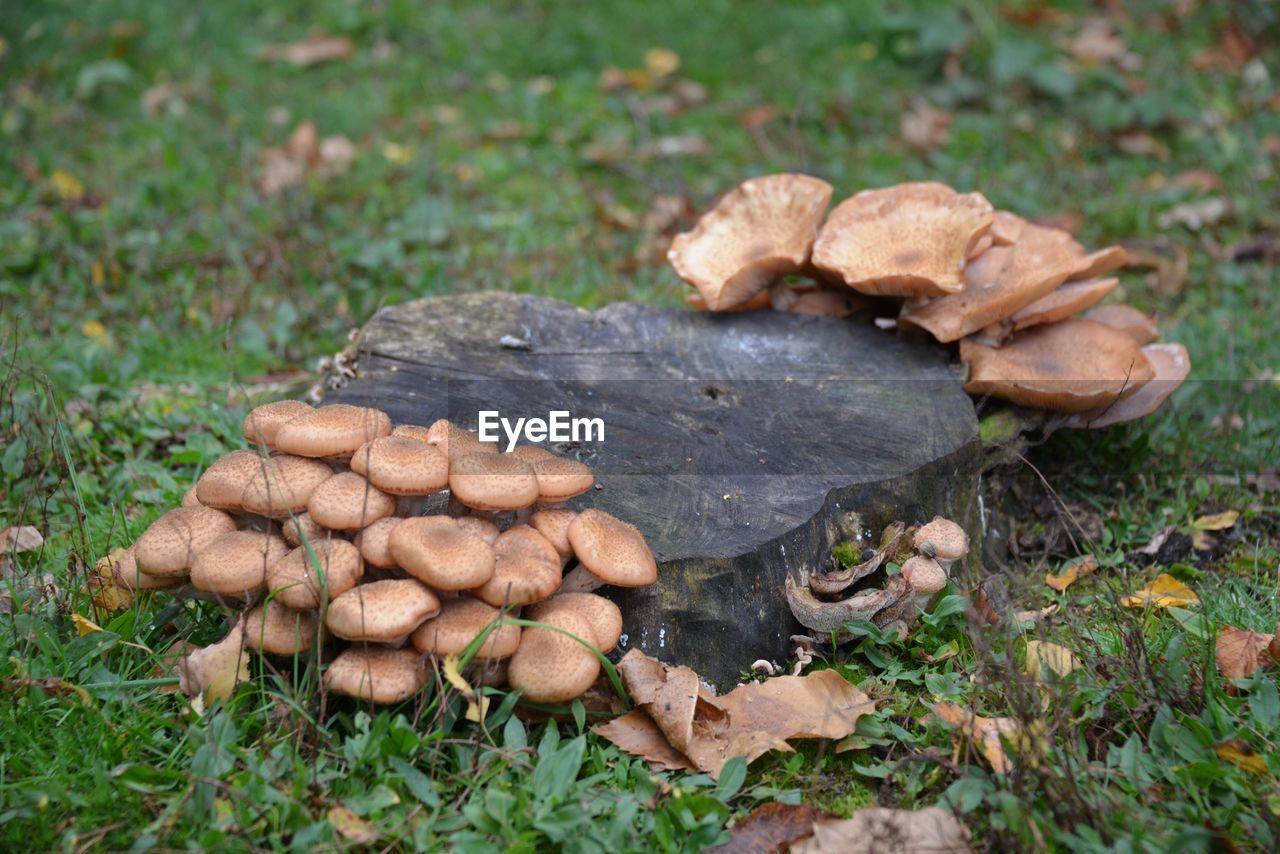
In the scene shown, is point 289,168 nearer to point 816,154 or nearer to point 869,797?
A: point 816,154

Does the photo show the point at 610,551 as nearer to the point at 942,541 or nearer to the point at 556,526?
the point at 556,526

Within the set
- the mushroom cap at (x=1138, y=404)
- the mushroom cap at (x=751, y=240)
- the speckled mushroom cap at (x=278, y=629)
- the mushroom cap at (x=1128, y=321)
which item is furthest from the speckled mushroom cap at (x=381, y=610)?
the mushroom cap at (x=1128, y=321)

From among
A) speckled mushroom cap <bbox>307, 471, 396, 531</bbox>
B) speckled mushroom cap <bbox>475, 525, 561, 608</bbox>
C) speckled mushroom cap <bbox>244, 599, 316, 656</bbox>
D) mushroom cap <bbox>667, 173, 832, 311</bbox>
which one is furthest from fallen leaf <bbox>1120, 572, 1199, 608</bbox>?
speckled mushroom cap <bbox>244, 599, 316, 656</bbox>

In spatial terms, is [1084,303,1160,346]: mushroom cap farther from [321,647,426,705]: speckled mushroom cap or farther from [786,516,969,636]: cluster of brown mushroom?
[321,647,426,705]: speckled mushroom cap

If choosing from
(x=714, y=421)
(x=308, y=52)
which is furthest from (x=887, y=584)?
(x=308, y=52)

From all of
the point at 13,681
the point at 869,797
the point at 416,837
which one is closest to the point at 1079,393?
the point at 869,797

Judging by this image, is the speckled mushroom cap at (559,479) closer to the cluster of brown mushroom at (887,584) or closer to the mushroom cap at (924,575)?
the cluster of brown mushroom at (887,584)
